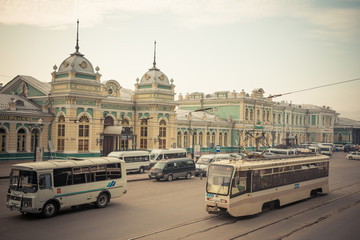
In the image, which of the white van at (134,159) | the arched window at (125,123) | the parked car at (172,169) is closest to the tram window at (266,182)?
the parked car at (172,169)

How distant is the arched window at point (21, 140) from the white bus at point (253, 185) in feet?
A: 76.1

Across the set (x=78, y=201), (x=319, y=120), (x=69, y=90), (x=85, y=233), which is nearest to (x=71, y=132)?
(x=69, y=90)

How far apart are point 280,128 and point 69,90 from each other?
5003 centimetres

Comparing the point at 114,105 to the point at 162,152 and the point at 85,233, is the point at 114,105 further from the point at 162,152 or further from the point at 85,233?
the point at 85,233

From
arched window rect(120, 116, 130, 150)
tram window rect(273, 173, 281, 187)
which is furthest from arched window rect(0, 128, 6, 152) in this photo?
tram window rect(273, 173, 281, 187)

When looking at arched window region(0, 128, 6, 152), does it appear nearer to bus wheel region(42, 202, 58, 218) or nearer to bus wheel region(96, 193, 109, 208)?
bus wheel region(96, 193, 109, 208)

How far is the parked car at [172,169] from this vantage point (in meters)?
26.8

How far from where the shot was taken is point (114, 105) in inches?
1545

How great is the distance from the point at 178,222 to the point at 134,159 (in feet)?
55.0

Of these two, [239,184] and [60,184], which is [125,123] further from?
[239,184]

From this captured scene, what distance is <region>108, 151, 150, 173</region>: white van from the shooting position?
97.8 feet

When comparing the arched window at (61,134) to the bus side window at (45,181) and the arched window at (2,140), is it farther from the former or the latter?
the bus side window at (45,181)

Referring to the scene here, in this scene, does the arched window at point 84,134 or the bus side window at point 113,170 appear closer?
the bus side window at point 113,170

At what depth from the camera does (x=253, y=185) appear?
15430mm
